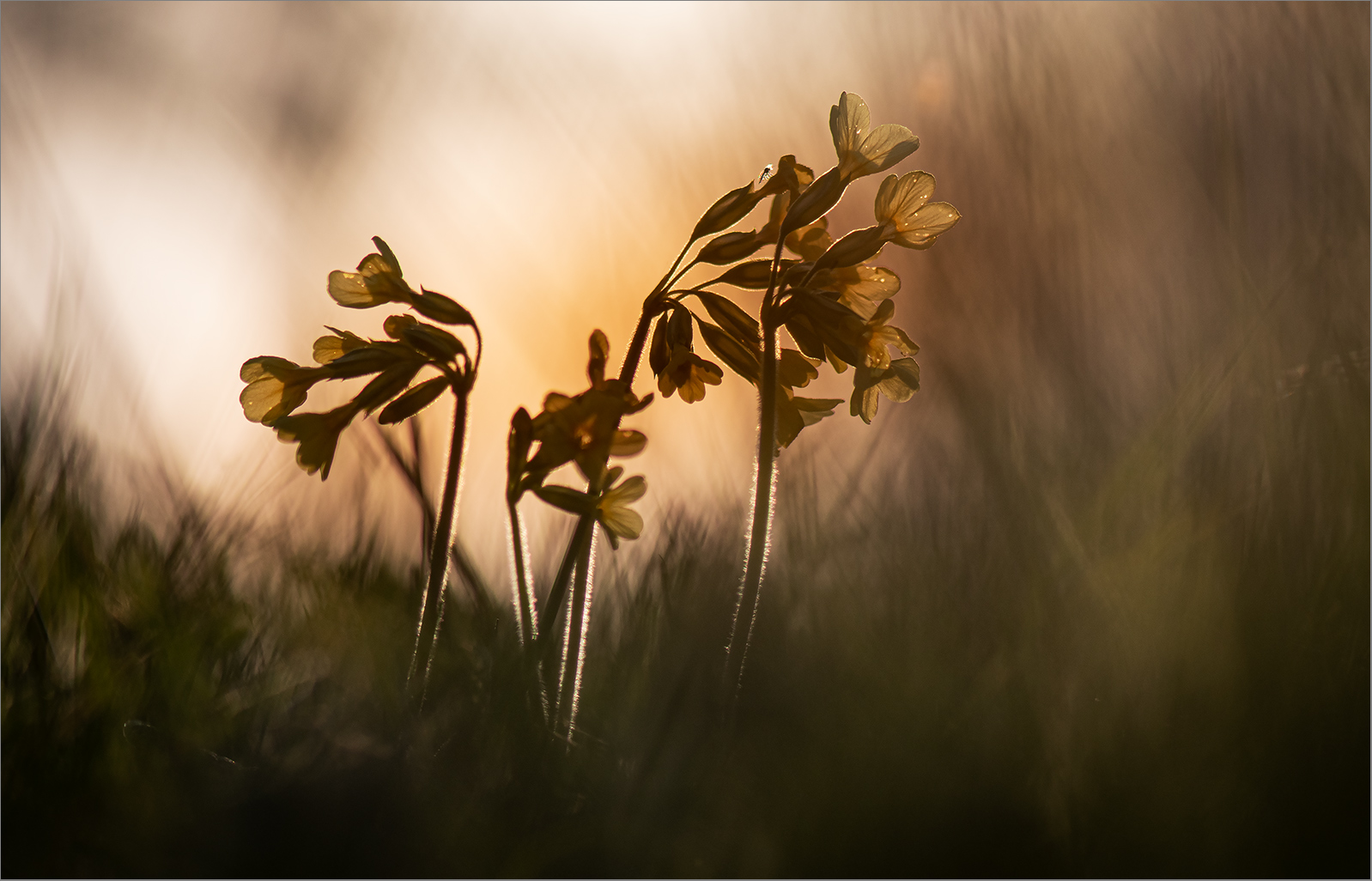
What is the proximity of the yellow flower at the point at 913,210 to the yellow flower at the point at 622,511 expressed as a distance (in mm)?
463

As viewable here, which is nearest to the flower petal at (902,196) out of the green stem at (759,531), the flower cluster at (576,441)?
the green stem at (759,531)

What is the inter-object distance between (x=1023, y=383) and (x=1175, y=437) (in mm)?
261

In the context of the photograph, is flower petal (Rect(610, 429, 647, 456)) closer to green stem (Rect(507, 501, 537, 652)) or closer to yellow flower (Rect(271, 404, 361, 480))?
green stem (Rect(507, 501, 537, 652))

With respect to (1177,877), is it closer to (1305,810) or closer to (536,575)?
(1305,810)

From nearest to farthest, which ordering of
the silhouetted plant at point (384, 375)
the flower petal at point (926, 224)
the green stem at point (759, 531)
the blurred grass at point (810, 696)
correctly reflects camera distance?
the blurred grass at point (810, 696) < the green stem at point (759, 531) < the silhouetted plant at point (384, 375) < the flower petal at point (926, 224)

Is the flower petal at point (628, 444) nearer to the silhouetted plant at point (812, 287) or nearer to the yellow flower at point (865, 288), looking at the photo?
the silhouetted plant at point (812, 287)

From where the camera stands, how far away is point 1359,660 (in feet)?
3.12

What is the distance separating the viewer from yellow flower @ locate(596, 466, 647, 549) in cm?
112

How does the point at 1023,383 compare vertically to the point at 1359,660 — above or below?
above

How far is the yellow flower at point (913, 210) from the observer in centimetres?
Result: 115

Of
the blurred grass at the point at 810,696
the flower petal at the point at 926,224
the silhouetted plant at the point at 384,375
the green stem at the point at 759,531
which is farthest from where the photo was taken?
the flower petal at the point at 926,224

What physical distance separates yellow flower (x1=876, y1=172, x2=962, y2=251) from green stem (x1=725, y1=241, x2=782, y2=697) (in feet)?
0.92

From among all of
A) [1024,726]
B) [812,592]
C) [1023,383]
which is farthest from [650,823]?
[1023,383]

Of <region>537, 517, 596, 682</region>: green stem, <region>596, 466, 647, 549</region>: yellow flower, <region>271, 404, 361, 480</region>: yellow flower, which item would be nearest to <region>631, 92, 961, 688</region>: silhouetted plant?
<region>596, 466, 647, 549</region>: yellow flower
